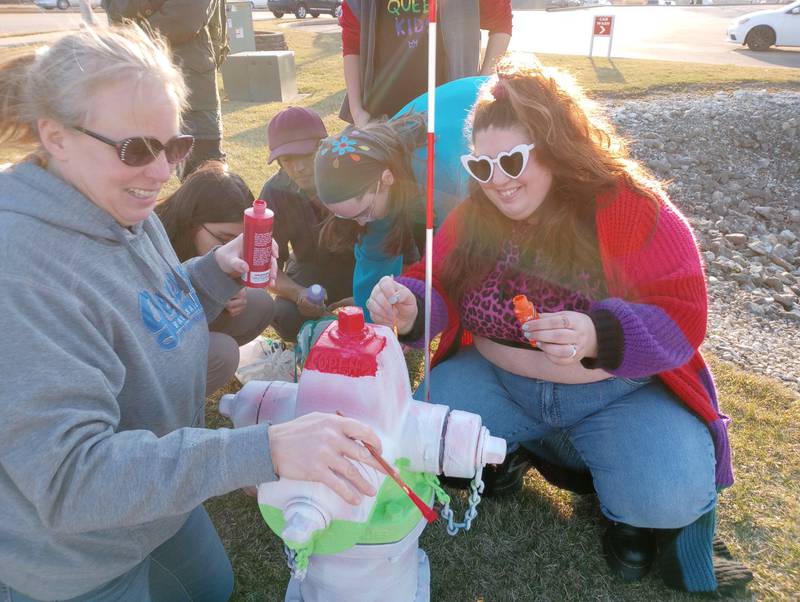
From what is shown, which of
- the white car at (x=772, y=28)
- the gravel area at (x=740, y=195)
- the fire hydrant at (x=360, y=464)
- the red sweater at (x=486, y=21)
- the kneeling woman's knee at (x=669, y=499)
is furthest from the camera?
the white car at (x=772, y=28)

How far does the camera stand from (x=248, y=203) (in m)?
2.60

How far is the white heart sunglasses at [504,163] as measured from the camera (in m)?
1.79

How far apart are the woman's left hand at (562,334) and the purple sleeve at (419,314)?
47 cm

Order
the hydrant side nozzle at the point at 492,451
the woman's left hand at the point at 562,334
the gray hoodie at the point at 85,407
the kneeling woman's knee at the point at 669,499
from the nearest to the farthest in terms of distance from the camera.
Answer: the gray hoodie at the point at 85,407, the hydrant side nozzle at the point at 492,451, the woman's left hand at the point at 562,334, the kneeling woman's knee at the point at 669,499

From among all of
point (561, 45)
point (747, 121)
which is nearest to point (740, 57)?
point (561, 45)

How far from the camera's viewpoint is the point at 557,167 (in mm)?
1863

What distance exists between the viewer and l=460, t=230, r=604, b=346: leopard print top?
196 cm

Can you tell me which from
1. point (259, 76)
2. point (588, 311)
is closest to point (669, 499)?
point (588, 311)

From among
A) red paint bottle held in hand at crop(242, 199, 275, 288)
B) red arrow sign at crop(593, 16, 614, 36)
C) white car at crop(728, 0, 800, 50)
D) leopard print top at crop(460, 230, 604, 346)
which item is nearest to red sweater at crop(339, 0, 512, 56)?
leopard print top at crop(460, 230, 604, 346)

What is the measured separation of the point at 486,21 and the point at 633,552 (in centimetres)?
285

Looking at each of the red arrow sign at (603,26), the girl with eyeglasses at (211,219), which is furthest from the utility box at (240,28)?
the girl with eyeglasses at (211,219)

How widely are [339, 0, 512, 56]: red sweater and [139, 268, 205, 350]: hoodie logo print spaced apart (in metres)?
2.47

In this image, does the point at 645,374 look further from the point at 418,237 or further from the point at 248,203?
the point at 248,203

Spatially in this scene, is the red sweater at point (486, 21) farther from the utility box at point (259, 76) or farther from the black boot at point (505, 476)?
the utility box at point (259, 76)
